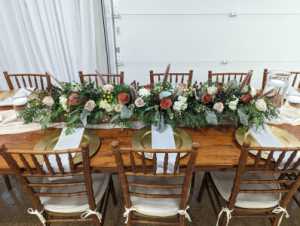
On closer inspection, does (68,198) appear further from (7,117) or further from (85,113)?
(7,117)

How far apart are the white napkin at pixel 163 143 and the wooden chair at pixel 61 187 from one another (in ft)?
1.17

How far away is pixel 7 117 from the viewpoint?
145 cm

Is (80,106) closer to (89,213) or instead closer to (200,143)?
(89,213)

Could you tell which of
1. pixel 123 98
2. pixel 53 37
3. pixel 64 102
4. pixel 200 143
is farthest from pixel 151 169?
pixel 53 37

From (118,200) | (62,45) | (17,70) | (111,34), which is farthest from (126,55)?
(118,200)

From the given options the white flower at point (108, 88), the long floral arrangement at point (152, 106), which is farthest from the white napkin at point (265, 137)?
the white flower at point (108, 88)

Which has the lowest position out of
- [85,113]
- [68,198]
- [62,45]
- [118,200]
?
[118,200]

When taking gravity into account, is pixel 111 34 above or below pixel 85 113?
above

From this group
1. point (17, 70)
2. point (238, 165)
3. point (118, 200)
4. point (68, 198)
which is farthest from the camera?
point (17, 70)

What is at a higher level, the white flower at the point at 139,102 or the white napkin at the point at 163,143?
the white flower at the point at 139,102

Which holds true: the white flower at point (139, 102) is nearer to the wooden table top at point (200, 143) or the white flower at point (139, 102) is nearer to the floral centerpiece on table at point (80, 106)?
the floral centerpiece on table at point (80, 106)

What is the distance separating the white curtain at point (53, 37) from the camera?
92.6 inches

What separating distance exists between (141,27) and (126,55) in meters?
0.38

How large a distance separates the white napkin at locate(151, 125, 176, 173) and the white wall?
1540 mm
